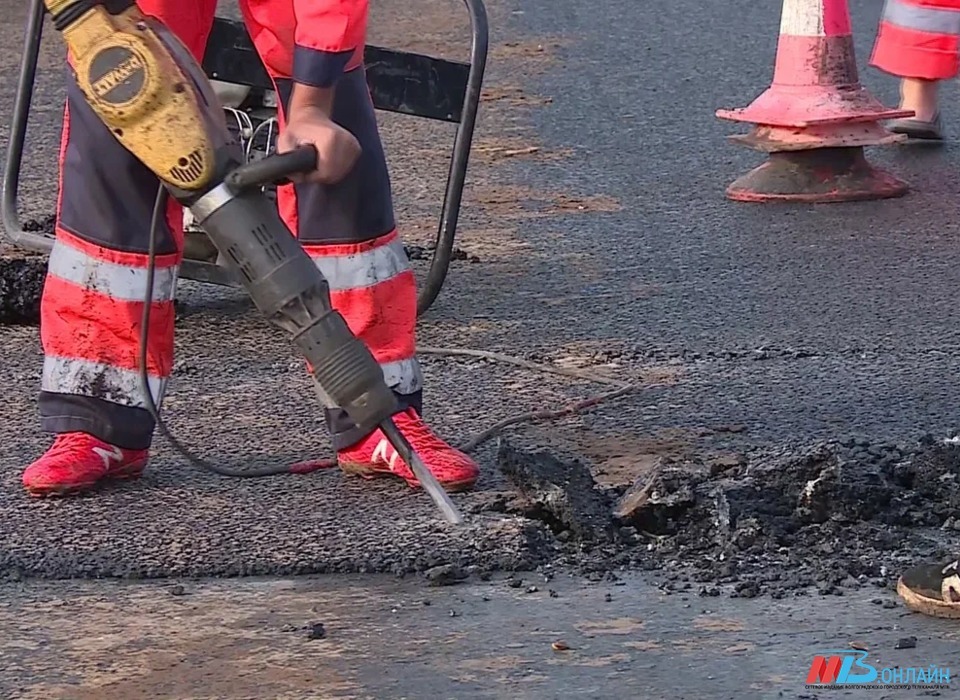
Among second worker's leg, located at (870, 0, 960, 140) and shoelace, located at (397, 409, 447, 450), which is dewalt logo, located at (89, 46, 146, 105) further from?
second worker's leg, located at (870, 0, 960, 140)

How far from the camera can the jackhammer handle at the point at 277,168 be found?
9.43 ft

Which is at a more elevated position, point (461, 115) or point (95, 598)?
point (461, 115)

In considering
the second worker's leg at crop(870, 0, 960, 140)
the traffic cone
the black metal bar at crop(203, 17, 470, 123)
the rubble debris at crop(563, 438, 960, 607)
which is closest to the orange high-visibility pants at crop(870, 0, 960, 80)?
the second worker's leg at crop(870, 0, 960, 140)

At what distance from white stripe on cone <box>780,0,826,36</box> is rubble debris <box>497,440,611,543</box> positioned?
124 inches

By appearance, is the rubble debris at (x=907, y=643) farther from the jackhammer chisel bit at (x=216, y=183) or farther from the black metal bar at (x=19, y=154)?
the black metal bar at (x=19, y=154)

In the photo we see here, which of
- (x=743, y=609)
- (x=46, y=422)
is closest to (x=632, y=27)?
(x=46, y=422)

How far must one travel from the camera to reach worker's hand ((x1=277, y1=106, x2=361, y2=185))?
9.57 feet

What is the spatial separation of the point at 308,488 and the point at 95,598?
607mm

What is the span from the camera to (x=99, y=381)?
3404mm

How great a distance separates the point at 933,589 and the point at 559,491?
2.26 ft

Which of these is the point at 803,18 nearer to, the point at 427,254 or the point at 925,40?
the point at 925,40

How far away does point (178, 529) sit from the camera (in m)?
3.12

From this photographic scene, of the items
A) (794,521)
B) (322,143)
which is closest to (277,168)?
(322,143)

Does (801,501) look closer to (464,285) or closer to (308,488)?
(308,488)
